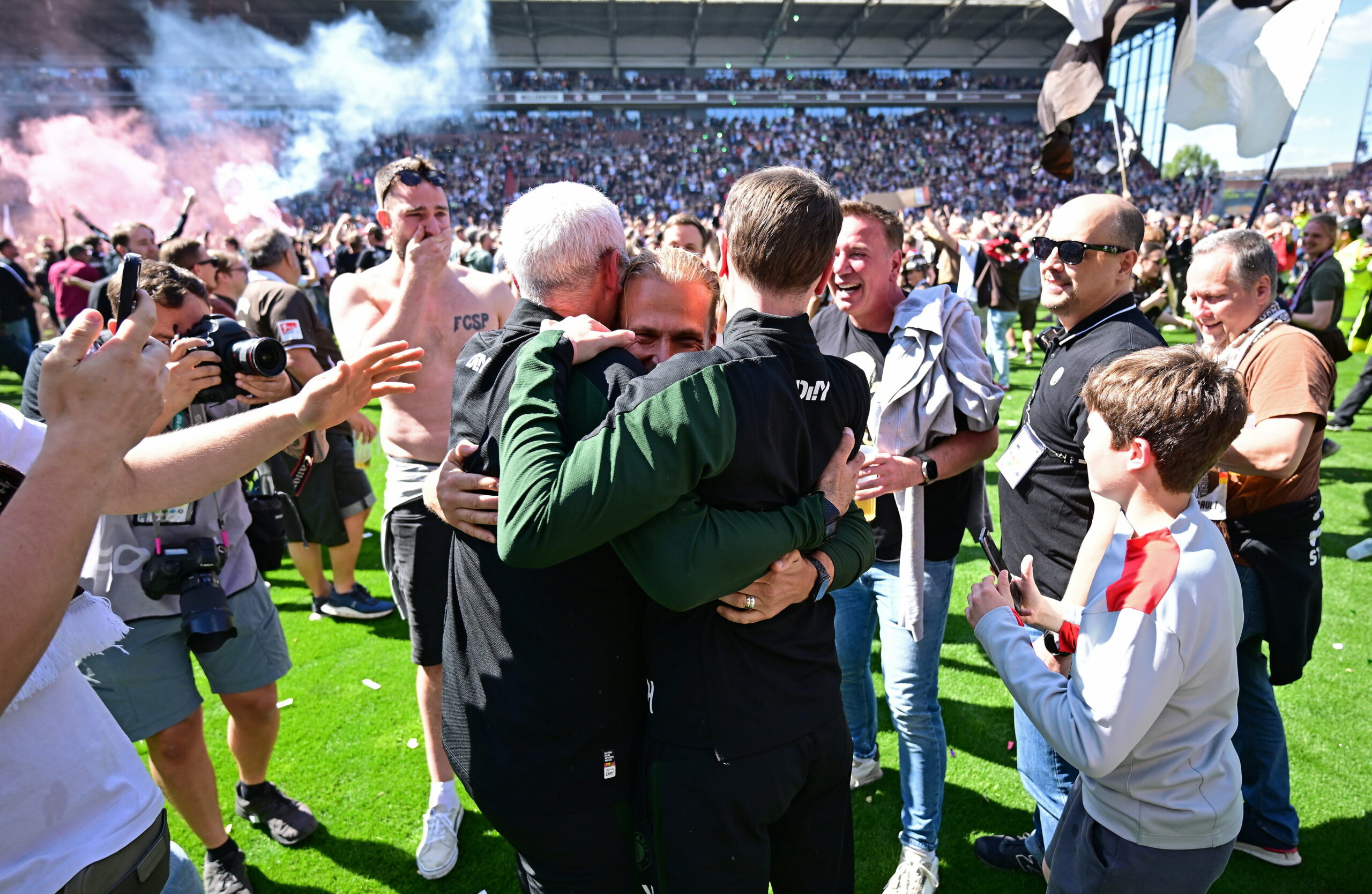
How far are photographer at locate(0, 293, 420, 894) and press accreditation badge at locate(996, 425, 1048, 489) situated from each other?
2.03m

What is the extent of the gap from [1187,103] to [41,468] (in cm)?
665

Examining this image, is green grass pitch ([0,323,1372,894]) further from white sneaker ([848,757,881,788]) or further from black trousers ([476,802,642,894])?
black trousers ([476,802,642,894])

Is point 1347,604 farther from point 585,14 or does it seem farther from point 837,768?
point 585,14

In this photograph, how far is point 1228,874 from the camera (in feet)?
9.23

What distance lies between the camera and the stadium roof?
34.3 meters

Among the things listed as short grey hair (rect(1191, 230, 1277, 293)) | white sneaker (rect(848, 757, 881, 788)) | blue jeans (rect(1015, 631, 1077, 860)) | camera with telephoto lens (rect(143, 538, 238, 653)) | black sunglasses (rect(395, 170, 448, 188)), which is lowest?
white sneaker (rect(848, 757, 881, 788))

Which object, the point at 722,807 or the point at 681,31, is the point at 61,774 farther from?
the point at 681,31

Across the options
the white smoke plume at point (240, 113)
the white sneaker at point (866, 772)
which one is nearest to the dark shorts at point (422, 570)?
the white sneaker at point (866, 772)

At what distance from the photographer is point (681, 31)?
42156mm

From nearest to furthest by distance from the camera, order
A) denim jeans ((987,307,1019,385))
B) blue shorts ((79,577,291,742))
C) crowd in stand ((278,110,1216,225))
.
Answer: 1. blue shorts ((79,577,291,742))
2. denim jeans ((987,307,1019,385))
3. crowd in stand ((278,110,1216,225))

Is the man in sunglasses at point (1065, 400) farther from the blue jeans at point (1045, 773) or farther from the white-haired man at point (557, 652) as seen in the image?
the white-haired man at point (557, 652)

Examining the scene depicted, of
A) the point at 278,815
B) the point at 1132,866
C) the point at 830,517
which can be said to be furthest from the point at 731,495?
the point at 278,815

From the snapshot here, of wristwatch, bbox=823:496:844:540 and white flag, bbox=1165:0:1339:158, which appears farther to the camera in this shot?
white flag, bbox=1165:0:1339:158

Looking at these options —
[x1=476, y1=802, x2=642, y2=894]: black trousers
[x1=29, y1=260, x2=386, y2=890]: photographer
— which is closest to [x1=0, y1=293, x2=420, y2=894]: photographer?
[x1=29, y1=260, x2=386, y2=890]: photographer
